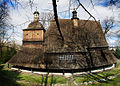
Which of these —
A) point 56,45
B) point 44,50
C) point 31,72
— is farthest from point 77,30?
point 31,72

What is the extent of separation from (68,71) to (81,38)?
5894 millimetres

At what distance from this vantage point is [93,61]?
11.9 metres

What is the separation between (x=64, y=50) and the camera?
39.2 feet

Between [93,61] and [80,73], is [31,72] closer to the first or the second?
[80,73]

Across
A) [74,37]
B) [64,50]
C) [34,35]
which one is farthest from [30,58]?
[74,37]

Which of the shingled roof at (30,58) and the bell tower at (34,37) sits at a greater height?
the bell tower at (34,37)

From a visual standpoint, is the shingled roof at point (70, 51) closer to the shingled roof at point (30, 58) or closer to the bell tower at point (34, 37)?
the shingled roof at point (30, 58)

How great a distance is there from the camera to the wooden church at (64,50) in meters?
11.4

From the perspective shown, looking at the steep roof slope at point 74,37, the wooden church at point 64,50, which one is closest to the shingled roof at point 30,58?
the wooden church at point 64,50

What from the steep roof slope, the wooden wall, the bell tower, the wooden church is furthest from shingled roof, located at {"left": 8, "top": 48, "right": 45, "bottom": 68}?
the steep roof slope

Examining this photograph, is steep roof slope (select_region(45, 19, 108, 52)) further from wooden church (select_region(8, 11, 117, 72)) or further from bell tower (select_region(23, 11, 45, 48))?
bell tower (select_region(23, 11, 45, 48))

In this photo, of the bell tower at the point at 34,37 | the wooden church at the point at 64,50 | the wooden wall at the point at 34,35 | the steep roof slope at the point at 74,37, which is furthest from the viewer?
the wooden wall at the point at 34,35

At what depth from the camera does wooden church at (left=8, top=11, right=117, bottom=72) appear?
11366 mm

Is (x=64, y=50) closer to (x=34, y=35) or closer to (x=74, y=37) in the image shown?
(x=74, y=37)
